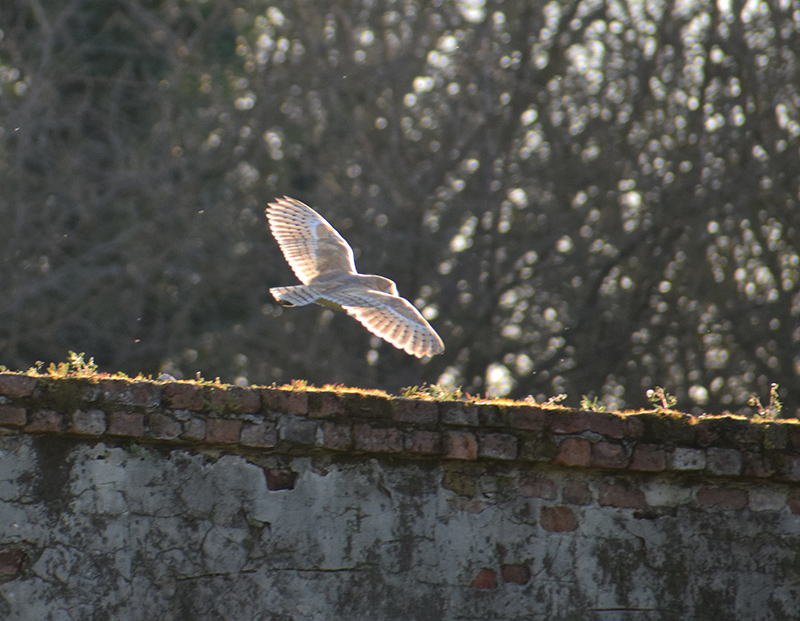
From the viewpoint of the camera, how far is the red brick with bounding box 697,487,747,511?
511 cm

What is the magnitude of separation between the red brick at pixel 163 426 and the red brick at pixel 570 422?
1.54 metres

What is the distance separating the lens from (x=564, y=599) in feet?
15.9

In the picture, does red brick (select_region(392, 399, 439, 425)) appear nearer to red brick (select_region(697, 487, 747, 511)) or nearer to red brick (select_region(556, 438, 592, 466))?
red brick (select_region(556, 438, 592, 466))

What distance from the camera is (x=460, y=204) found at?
50.0 feet

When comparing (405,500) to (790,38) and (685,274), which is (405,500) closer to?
(685,274)

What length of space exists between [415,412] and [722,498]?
1.41 m

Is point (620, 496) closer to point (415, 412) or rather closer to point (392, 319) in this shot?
point (415, 412)

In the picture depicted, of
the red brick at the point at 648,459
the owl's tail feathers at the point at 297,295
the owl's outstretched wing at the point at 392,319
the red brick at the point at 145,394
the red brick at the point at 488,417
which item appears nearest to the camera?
the red brick at the point at 145,394

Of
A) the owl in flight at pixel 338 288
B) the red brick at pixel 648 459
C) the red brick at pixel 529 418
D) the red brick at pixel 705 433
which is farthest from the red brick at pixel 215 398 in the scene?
the red brick at pixel 705 433

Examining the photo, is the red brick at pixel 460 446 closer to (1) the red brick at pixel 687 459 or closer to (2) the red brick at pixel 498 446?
(2) the red brick at pixel 498 446

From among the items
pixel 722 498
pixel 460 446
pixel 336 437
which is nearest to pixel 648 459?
pixel 722 498

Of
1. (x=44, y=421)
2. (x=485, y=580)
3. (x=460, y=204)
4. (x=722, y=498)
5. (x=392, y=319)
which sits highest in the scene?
(x=460, y=204)

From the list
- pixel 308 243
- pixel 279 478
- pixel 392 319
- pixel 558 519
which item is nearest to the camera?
pixel 279 478

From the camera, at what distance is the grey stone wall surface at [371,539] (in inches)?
175
